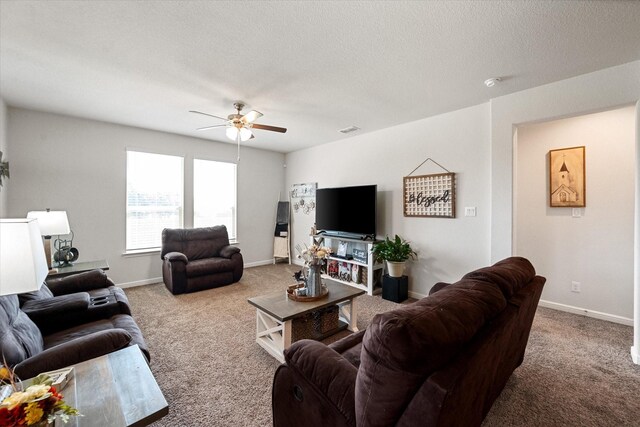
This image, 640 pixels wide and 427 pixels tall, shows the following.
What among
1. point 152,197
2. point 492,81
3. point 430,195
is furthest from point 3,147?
point 492,81

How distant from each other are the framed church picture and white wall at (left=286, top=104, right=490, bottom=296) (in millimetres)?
1003

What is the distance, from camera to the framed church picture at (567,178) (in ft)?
10.7

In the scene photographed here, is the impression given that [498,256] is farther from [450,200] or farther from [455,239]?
[450,200]

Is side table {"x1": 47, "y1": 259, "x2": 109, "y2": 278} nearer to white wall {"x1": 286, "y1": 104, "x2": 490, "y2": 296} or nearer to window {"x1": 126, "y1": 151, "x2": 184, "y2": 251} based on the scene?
window {"x1": 126, "y1": 151, "x2": 184, "y2": 251}

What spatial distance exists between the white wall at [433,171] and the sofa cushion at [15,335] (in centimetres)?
394

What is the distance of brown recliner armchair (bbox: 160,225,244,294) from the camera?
13.0 feet

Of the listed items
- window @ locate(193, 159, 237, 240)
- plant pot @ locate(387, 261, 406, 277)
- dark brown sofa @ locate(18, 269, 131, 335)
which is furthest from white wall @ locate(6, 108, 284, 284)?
plant pot @ locate(387, 261, 406, 277)

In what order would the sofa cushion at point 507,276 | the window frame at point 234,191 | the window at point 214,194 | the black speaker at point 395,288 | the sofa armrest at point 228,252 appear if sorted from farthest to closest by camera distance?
1. the window at point 214,194
2. the window frame at point 234,191
3. the sofa armrest at point 228,252
4. the black speaker at point 395,288
5. the sofa cushion at point 507,276

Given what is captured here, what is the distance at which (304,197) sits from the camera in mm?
5863

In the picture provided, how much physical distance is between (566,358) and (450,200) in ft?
6.42

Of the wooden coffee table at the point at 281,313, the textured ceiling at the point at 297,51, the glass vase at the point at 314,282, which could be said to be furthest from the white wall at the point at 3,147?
the glass vase at the point at 314,282

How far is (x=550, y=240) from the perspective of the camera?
3504mm

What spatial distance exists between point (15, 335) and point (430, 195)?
4.12 m

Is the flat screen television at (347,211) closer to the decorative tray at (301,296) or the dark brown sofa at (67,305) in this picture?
the decorative tray at (301,296)
